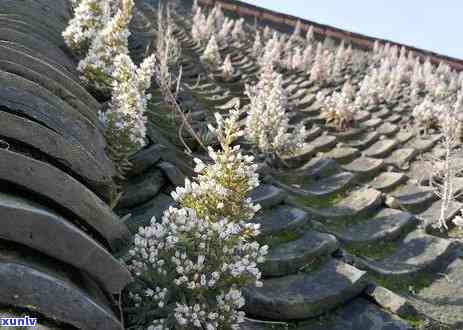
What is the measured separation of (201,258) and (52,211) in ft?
2.87

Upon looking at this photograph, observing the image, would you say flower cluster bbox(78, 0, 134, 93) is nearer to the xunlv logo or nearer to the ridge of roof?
the xunlv logo

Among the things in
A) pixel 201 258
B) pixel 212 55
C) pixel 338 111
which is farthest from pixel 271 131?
pixel 212 55

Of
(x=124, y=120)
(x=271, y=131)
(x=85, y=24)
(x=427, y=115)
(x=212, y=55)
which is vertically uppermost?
(x=212, y=55)

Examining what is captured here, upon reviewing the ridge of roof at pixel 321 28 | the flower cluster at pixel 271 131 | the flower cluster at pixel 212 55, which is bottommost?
the flower cluster at pixel 271 131

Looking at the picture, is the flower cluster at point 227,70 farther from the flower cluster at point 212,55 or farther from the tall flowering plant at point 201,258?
the tall flowering plant at point 201,258

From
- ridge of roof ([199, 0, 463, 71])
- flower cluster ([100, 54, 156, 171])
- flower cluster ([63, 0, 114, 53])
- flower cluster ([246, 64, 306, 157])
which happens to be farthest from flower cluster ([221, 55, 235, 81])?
ridge of roof ([199, 0, 463, 71])

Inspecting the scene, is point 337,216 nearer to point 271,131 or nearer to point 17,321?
point 271,131

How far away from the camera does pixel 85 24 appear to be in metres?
5.88

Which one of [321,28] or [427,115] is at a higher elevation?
[321,28]

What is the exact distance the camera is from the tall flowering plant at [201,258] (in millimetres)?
2604

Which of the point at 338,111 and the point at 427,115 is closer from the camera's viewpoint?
the point at 338,111

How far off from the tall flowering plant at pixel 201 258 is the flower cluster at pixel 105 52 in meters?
2.65

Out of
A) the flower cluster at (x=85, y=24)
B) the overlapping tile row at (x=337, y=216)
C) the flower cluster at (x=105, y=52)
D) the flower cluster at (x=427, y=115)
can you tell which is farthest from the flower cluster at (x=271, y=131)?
the flower cluster at (x=427, y=115)

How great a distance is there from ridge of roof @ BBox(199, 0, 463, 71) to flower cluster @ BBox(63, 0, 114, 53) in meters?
14.5
